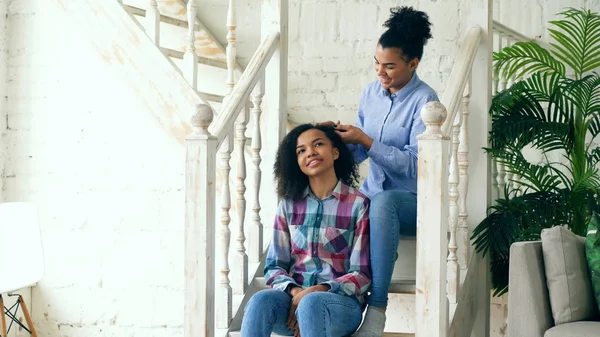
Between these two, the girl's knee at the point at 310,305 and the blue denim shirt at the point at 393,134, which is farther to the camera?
the blue denim shirt at the point at 393,134

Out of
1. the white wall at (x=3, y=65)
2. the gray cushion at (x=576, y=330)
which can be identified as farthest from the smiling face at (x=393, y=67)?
the white wall at (x=3, y=65)

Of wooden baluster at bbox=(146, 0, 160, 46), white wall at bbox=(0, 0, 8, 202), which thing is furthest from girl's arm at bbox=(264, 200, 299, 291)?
white wall at bbox=(0, 0, 8, 202)

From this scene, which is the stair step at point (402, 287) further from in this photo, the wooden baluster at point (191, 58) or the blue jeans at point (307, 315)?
the wooden baluster at point (191, 58)

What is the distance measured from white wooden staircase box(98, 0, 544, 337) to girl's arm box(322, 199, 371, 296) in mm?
150

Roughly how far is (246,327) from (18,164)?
2.39 m

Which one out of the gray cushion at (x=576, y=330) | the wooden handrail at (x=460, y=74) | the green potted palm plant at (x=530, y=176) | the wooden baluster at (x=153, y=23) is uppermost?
the wooden baluster at (x=153, y=23)

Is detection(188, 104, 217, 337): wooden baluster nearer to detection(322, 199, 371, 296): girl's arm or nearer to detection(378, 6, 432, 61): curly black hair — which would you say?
detection(322, 199, 371, 296): girl's arm

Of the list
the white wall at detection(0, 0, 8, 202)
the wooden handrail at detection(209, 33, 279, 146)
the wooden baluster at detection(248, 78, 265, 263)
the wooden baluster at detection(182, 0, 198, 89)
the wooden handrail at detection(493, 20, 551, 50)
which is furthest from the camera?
the white wall at detection(0, 0, 8, 202)

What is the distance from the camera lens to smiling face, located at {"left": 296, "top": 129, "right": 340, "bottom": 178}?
2719 millimetres

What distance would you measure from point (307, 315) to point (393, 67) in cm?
95

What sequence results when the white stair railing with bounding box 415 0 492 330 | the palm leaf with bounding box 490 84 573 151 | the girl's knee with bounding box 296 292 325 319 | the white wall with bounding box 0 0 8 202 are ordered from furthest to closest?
the white wall with bounding box 0 0 8 202 → the palm leaf with bounding box 490 84 573 151 → the white stair railing with bounding box 415 0 492 330 → the girl's knee with bounding box 296 292 325 319

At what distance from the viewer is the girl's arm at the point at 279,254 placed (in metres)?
2.67

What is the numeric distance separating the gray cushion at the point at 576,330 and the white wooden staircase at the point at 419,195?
1.02ft

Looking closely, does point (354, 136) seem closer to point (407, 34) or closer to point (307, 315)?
point (407, 34)
